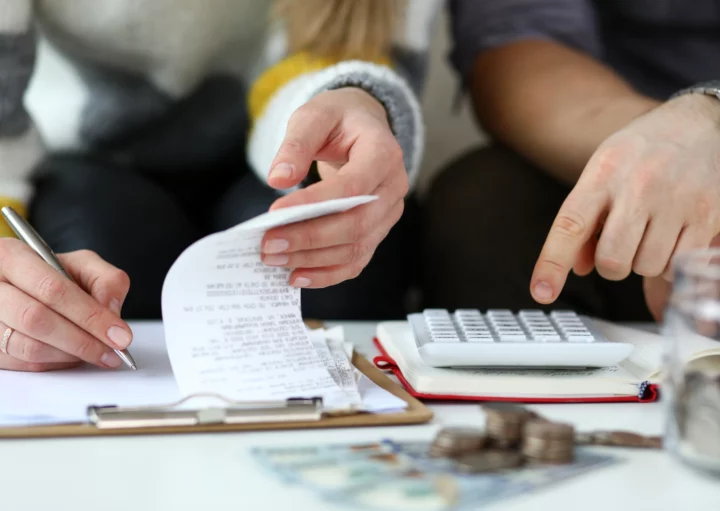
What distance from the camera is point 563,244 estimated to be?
578 millimetres

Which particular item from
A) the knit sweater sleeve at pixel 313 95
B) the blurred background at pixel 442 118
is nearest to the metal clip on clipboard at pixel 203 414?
the knit sweater sleeve at pixel 313 95

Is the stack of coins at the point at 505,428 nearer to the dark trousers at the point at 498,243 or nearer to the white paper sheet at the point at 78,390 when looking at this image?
the white paper sheet at the point at 78,390

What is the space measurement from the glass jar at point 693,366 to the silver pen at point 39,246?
14.3 inches

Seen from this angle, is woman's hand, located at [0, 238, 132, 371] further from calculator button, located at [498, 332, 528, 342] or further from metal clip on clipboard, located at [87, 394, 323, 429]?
calculator button, located at [498, 332, 528, 342]

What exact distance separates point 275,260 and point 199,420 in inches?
4.2

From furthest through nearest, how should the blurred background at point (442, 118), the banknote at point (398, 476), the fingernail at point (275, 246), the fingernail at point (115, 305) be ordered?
1. the blurred background at point (442, 118)
2. the fingernail at point (115, 305)
3. the fingernail at point (275, 246)
4. the banknote at point (398, 476)

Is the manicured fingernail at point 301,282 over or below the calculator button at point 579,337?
over

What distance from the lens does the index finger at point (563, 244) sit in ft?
1.90

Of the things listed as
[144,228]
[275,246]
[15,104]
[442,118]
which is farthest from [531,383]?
[442,118]

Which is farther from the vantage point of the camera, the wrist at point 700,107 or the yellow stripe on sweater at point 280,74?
the yellow stripe on sweater at point 280,74

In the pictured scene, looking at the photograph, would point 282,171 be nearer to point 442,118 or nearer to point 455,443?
point 455,443

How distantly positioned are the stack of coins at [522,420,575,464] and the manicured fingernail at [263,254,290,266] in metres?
0.18

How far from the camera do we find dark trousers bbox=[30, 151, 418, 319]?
837 millimetres

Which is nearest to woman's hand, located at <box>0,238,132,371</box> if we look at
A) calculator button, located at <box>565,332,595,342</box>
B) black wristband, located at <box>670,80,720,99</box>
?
calculator button, located at <box>565,332,595,342</box>
